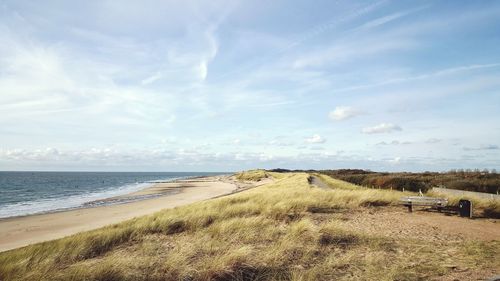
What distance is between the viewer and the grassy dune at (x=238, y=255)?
21.7 feet

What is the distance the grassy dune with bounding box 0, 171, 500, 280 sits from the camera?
260 inches

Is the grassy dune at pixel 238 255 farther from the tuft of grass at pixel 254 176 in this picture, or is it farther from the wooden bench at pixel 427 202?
the tuft of grass at pixel 254 176

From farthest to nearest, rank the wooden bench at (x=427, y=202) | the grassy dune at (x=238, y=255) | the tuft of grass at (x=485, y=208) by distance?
the wooden bench at (x=427, y=202)
the tuft of grass at (x=485, y=208)
the grassy dune at (x=238, y=255)

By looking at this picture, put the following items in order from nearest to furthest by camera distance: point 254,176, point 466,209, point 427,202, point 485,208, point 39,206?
point 466,209 → point 485,208 → point 427,202 → point 39,206 → point 254,176

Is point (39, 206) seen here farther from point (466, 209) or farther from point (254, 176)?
point (254, 176)

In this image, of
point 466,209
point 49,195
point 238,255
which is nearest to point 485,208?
point 466,209

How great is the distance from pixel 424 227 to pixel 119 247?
340 inches

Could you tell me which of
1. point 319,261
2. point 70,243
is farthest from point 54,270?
point 319,261

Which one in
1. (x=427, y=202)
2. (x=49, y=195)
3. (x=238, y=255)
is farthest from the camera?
(x=49, y=195)

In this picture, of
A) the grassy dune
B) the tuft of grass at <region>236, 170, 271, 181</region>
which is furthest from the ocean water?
the tuft of grass at <region>236, 170, 271, 181</region>

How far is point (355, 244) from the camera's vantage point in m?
8.98

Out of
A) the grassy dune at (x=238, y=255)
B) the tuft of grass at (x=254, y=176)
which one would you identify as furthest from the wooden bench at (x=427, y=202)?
the tuft of grass at (x=254, y=176)

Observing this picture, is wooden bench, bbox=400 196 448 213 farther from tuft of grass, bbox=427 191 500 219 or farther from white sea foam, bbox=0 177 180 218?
white sea foam, bbox=0 177 180 218

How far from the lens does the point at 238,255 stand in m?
7.30
